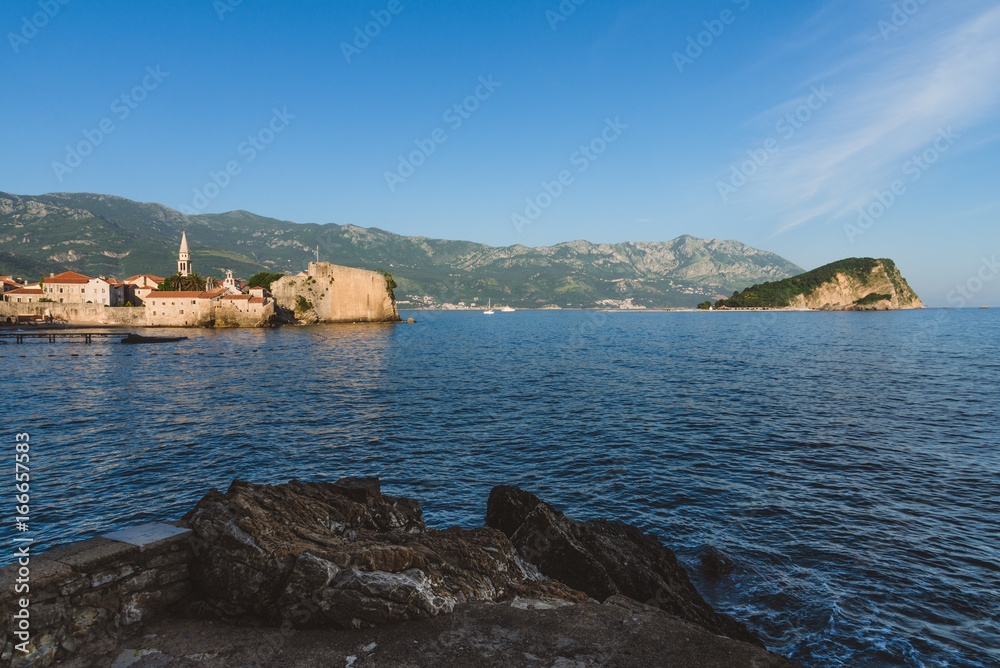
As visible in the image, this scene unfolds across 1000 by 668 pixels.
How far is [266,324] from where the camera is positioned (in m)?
105

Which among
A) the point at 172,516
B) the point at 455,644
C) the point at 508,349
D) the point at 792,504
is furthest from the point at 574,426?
the point at 508,349

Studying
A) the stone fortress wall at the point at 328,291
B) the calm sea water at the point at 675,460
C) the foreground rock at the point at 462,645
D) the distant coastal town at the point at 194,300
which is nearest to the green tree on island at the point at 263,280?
the distant coastal town at the point at 194,300

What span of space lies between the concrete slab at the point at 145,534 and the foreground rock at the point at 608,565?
6144 millimetres

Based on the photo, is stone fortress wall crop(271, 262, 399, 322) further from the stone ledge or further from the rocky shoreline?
the stone ledge

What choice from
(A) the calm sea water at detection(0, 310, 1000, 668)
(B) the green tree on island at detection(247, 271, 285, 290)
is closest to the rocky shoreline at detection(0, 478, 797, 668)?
(A) the calm sea water at detection(0, 310, 1000, 668)

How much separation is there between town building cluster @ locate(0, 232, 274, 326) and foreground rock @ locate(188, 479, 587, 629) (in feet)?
352

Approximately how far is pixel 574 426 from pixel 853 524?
1273cm

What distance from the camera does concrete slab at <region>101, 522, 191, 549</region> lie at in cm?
607

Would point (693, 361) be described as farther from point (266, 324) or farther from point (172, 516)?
point (266, 324)

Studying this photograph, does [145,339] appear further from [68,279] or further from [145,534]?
[145,534]

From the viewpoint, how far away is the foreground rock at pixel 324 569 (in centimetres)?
609

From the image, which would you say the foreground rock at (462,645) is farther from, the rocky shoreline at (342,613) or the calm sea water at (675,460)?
the calm sea water at (675,460)

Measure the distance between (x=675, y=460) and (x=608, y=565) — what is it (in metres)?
10.5

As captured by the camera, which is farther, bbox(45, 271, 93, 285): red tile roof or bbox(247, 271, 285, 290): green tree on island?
bbox(247, 271, 285, 290): green tree on island
